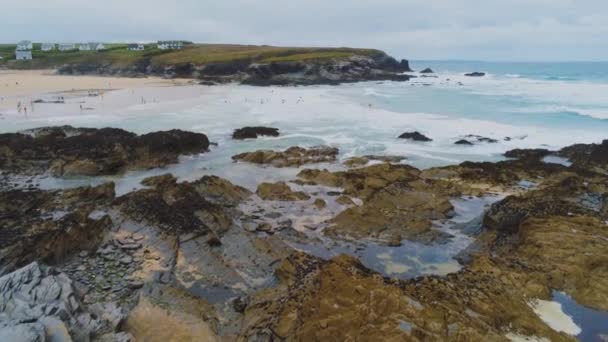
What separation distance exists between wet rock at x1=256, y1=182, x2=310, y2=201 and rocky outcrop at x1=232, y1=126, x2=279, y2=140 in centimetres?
1292

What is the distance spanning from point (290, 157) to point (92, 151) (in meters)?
11.3

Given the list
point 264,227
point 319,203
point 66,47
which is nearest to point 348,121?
point 319,203

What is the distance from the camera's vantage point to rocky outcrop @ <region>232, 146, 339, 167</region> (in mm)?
25625

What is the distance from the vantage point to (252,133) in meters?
33.3

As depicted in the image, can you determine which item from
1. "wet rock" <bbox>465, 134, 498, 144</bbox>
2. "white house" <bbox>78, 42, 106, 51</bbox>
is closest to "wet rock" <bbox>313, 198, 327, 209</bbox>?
"wet rock" <bbox>465, 134, 498, 144</bbox>

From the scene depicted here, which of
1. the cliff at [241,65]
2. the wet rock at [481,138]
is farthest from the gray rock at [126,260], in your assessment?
the cliff at [241,65]

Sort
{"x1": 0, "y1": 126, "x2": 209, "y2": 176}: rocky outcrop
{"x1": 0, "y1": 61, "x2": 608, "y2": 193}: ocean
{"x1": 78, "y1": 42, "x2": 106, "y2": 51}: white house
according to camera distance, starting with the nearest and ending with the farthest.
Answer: {"x1": 0, "y1": 126, "x2": 209, "y2": 176}: rocky outcrop
{"x1": 0, "y1": 61, "x2": 608, "y2": 193}: ocean
{"x1": 78, "y1": 42, "x2": 106, "y2": 51}: white house

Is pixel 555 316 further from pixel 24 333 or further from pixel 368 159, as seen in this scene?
pixel 368 159

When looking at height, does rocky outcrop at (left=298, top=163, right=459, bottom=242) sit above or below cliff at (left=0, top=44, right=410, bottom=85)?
below

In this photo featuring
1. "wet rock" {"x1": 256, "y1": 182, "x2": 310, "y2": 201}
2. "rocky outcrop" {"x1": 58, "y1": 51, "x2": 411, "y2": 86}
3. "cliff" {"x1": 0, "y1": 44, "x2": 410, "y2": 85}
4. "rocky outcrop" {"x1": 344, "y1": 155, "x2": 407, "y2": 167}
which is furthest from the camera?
"cliff" {"x1": 0, "y1": 44, "x2": 410, "y2": 85}

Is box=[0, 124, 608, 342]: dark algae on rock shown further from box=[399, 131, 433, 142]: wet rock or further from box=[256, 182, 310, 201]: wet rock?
box=[399, 131, 433, 142]: wet rock

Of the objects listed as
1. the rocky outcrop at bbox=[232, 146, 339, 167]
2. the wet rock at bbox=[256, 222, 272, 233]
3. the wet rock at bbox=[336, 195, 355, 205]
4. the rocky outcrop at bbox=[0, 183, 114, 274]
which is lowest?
the wet rock at bbox=[256, 222, 272, 233]

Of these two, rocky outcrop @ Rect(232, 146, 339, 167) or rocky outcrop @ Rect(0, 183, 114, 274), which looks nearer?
rocky outcrop @ Rect(0, 183, 114, 274)

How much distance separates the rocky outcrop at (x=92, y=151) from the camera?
2267 centimetres
